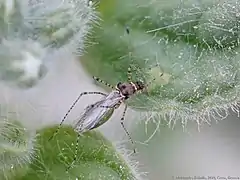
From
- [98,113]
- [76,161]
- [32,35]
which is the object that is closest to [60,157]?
[76,161]

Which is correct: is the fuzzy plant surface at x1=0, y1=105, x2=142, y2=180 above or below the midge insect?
below

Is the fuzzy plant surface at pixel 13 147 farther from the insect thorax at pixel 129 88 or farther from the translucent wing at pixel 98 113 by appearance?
the insect thorax at pixel 129 88

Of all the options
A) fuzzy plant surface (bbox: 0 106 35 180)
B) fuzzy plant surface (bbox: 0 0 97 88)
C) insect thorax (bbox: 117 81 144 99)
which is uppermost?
insect thorax (bbox: 117 81 144 99)

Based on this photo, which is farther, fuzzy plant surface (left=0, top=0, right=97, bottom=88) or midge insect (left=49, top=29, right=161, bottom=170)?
midge insect (left=49, top=29, right=161, bottom=170)

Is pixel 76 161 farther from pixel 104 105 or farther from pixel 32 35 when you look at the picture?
pixel 32 35

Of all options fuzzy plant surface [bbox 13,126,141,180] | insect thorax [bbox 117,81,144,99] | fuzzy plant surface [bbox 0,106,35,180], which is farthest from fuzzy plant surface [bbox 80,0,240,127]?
fuzzy plant surface [bbox 0,106,35,180]

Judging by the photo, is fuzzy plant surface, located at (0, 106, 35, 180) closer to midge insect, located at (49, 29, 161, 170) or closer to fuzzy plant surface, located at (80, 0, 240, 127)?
midge insect, located at (49, 29, 161, 170)

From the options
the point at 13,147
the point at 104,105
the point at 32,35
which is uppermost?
Answer: the point at 104,105
